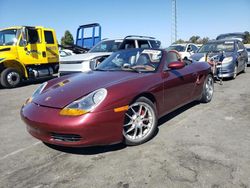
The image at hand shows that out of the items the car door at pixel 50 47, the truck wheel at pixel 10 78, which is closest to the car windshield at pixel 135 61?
the truck wheel at pixel 10 78

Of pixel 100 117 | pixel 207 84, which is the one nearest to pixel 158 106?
pixel 100 117

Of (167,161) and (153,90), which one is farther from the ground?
(153,90)

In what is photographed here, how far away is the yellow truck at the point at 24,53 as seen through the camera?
9578 mm

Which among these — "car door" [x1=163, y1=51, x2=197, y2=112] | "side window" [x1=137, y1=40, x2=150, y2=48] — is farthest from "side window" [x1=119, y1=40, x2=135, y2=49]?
"car door" [x1=163, y1=51, x2=197, y2=112]

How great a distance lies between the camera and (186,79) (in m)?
4.64

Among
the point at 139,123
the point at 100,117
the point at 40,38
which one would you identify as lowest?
the point at 139,123

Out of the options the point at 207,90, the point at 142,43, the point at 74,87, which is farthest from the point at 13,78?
the point at 207,90

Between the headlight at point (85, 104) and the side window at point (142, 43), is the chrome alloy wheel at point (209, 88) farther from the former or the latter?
the side window at point (142, 43)

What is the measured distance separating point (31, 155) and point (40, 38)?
807cm

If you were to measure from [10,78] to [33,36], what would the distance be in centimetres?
196

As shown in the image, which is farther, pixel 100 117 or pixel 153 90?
pixel 153 90

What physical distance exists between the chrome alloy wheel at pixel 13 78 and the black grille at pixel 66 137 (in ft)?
24.6

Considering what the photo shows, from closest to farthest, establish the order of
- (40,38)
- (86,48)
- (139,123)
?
(139,123) → (40,38) → (86,48)

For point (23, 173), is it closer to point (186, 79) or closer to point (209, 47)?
point (186, 79)
